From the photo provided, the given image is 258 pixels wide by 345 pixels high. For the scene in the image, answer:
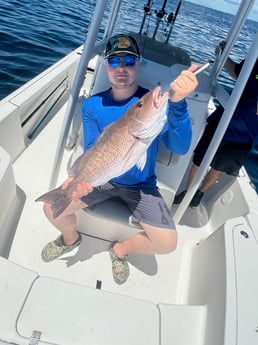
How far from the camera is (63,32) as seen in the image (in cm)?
979

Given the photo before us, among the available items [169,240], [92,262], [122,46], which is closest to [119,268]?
[92,262]

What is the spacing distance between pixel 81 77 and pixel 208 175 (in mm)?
1730

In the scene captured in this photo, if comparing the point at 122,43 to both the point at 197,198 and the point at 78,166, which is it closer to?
the point at 78,166

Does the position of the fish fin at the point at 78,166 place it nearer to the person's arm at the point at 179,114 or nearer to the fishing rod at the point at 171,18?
the person's arm at the point at 179,114

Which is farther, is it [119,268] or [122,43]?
[119,268]

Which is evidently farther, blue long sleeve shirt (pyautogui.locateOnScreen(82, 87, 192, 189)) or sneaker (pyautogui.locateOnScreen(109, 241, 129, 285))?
sneaker (pyautogui.locateOnScreen(109, 241, 129, 285))

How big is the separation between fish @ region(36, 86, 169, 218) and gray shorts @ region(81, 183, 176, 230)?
1.15 ft

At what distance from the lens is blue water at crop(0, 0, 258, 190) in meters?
3.14

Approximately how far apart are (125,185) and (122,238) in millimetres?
566

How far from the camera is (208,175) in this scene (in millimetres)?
3217

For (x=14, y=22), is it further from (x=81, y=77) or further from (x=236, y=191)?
(x=236, y=191)

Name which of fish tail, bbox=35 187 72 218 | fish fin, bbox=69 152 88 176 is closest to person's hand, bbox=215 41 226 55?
fish fin, bbox=69 152 88 176

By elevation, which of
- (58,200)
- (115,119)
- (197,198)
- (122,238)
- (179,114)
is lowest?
(122,238)

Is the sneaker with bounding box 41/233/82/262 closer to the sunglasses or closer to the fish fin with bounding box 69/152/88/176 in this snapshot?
the fish fin with bounding box 69/152/88/176
